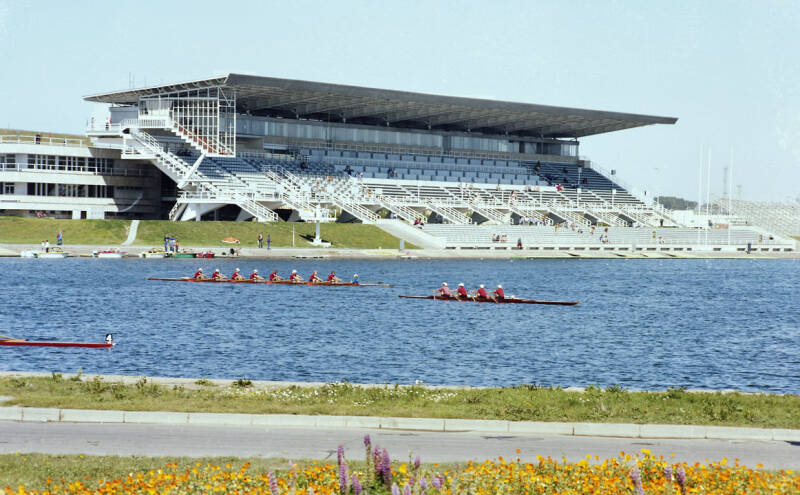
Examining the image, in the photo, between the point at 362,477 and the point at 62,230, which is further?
the point at 62,230

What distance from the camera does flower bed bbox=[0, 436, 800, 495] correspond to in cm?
1371

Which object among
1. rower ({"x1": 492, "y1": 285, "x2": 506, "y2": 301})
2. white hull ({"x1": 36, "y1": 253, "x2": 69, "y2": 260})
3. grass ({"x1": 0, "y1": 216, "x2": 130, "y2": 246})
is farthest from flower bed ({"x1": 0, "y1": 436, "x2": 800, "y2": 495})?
grass ({"x1": 0, "y1": 216, "x2": 130, "y2": 246})

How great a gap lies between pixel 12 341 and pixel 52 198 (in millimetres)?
72283

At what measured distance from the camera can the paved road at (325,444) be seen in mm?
17828

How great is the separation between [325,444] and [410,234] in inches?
3448

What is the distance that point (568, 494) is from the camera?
13977 mm

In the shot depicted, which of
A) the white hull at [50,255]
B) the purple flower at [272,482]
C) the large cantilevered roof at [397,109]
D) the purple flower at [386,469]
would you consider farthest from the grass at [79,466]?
the large cantilevered roof at [397,109]

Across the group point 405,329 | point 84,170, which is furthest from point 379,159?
point 405,329

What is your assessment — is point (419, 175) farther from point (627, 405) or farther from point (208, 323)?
point (627, 405)

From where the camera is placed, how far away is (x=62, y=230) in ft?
304

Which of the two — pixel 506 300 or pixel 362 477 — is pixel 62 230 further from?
pixel 362 477

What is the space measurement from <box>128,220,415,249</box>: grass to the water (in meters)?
10.2

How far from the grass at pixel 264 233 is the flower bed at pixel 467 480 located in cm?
7950

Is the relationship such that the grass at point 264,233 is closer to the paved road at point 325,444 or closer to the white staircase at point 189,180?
the white staircase at point 189,180
